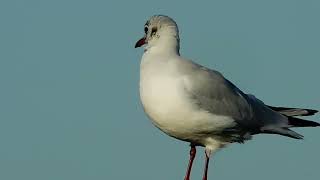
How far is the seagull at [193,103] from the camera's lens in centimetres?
1342

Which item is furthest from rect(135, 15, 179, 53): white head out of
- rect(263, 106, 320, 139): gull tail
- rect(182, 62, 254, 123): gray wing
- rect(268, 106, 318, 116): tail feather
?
rect(268, 106, 318, 116): tail feather

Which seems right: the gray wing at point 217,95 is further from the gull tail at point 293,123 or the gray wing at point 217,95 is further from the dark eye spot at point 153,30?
the dark eye spot at point 153,30

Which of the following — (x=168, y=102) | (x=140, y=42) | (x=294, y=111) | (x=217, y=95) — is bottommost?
(x=168, y=102)

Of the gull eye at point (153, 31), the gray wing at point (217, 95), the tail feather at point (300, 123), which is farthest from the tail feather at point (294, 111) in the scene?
the gull eye at point (153, 31)

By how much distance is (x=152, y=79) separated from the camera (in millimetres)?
13477

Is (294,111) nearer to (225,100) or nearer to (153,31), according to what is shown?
(225,100)

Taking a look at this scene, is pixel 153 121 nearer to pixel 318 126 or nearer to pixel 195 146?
pixel 195 146

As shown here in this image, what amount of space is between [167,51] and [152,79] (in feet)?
3.01

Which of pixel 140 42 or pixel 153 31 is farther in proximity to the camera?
pixel 140 42

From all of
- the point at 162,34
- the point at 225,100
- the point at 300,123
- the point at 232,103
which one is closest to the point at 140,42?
the point at 162,34

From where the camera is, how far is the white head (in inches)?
565

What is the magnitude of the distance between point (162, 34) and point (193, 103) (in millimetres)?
1470

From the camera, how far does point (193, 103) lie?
1373cm

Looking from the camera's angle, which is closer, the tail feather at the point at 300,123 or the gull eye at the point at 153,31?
the gull eye at the point at 153,31
